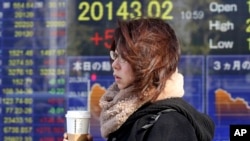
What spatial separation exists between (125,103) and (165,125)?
17cm

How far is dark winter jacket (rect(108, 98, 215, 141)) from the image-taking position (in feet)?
4.43

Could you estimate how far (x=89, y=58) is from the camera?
3244 millimetres

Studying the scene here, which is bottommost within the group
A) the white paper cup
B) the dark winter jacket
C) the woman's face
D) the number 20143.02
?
the white paper cup

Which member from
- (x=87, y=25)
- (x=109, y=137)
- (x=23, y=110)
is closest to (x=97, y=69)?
(x=87, y=25)

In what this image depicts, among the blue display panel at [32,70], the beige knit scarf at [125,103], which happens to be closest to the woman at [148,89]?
the beige knit scarf at [125,103]

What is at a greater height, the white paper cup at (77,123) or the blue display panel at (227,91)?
the white paper cup at (77,123)

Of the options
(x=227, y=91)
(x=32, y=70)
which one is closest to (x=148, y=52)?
(x=227, y=91)

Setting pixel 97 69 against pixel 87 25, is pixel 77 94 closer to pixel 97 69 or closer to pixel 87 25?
pixel 97 69

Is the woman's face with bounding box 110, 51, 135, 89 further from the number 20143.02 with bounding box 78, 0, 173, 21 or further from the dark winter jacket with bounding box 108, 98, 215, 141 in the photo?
the number 20143.02 with bounding box 78, 0, 173, 21

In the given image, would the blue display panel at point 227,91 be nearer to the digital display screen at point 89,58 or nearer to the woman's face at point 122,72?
the digital display screen at point 89,58

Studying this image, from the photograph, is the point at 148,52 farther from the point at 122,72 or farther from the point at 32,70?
the point at 32,70

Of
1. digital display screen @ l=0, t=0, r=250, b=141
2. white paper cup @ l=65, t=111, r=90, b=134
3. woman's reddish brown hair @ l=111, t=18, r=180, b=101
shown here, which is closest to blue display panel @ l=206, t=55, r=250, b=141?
digital display screen @ l=0, t=0, r=250, b=141

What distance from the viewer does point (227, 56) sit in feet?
10.3

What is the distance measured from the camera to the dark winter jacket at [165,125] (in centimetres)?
135
